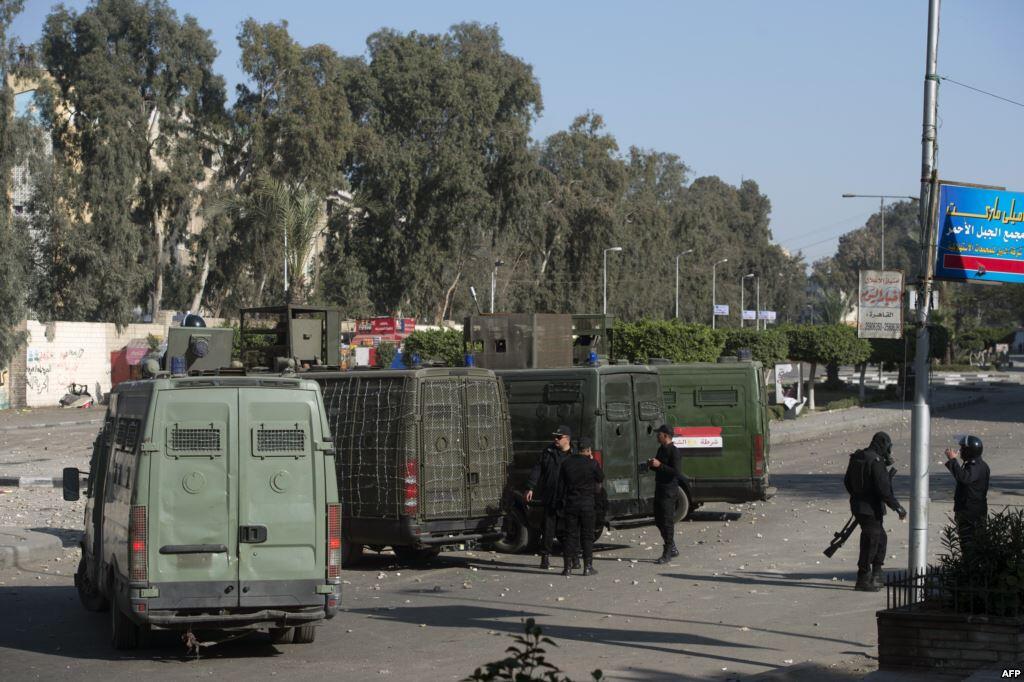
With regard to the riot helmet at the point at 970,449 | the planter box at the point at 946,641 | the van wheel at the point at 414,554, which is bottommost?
the van wheel at the point at 414,554

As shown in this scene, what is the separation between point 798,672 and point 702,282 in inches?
3806

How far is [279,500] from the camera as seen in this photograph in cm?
974

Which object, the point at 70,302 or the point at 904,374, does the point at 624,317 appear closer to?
the point at 70,302

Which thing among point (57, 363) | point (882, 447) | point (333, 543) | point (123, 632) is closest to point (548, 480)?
point (882, 447)

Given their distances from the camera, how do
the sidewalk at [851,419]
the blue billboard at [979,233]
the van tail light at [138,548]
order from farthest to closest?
the sidewalk at [851,419]
the blue billboard at [979,233]
the van tail light at [138,548]

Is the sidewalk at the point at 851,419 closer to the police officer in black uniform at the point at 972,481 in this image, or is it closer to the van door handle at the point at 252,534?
the police officer in black uniform at the point at 972,481

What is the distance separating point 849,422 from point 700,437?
26.5 m

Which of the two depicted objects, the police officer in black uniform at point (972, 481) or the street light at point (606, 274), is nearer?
the police officer in black uniform at point (972, 481)

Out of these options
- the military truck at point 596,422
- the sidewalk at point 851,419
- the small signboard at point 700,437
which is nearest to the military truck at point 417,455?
the military truck at point 596,422

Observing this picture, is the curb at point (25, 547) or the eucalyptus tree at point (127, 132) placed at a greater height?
the eucalyptus tree at point (127, 132)

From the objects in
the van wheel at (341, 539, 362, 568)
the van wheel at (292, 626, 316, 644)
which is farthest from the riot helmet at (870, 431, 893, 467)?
the van wheel at (292, 626, 316, 644)

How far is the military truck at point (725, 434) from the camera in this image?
18.7 meters

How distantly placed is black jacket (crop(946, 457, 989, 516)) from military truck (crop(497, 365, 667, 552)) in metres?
4.48

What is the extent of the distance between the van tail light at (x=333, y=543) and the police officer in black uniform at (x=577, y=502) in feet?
16.3
